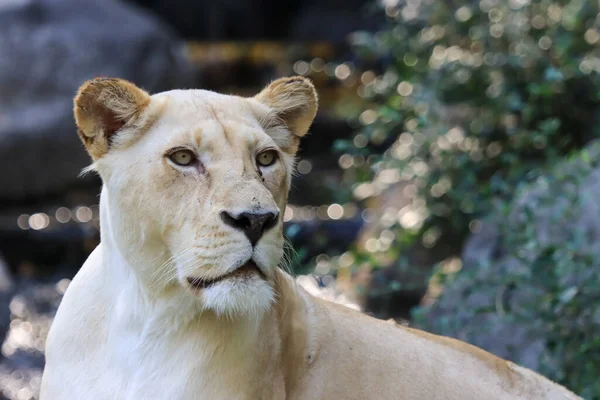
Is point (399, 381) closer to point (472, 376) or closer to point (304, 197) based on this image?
point (472, 376)

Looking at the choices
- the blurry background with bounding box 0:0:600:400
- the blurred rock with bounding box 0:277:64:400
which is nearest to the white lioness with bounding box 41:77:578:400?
the blurry background with bounding box 0:0:600:400

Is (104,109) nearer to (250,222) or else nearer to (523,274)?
(250,222)

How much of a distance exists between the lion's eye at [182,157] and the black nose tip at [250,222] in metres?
0.23

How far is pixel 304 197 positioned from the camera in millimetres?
11289

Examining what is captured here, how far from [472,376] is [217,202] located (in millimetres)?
1304

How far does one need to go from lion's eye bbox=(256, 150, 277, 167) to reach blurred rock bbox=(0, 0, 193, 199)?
736 cm

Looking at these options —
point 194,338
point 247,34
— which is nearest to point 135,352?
point 194,338

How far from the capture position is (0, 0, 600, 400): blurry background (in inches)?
181

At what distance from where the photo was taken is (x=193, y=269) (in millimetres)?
2412

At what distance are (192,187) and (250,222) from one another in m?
0.22

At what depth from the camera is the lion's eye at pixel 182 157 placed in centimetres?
252

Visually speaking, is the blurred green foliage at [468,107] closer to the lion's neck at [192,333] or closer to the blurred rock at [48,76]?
the lion's neck at [192,333]

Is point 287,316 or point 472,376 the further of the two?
point 472,376

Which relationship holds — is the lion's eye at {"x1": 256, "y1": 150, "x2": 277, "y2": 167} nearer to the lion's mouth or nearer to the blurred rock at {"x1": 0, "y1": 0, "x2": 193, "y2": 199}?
the lion's mouth
